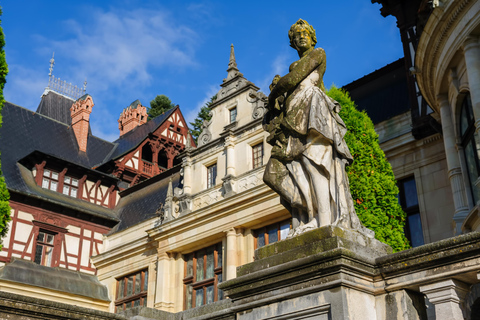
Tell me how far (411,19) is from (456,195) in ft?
25.7

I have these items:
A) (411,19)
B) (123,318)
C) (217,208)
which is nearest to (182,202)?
(217,208)

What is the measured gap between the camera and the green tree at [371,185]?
47.6ft

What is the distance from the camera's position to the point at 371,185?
1505cm

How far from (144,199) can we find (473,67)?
18557 mm

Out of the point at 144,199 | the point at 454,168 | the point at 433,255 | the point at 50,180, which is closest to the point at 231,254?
the point at 144,199

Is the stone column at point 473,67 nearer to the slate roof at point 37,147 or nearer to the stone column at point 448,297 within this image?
the stone column at point 448,297

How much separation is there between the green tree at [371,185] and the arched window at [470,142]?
2.20 meters

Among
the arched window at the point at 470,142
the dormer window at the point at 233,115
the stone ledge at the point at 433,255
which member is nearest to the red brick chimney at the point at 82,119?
the dormer window at the point at 233,115

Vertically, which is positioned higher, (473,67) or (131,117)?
(131,117)

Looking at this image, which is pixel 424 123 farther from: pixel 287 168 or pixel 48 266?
pixel 48 266

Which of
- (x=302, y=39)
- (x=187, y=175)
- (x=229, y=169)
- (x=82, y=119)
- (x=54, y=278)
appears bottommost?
(x=302, y=39)

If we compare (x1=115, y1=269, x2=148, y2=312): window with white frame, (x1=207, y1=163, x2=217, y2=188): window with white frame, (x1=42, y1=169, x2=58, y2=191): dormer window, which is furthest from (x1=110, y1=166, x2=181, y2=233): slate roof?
(x1=42, y1=169, x2=58, y2=191): dormer window

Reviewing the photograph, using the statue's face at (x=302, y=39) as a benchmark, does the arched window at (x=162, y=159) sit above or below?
above

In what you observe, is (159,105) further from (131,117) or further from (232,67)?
(232,67)
